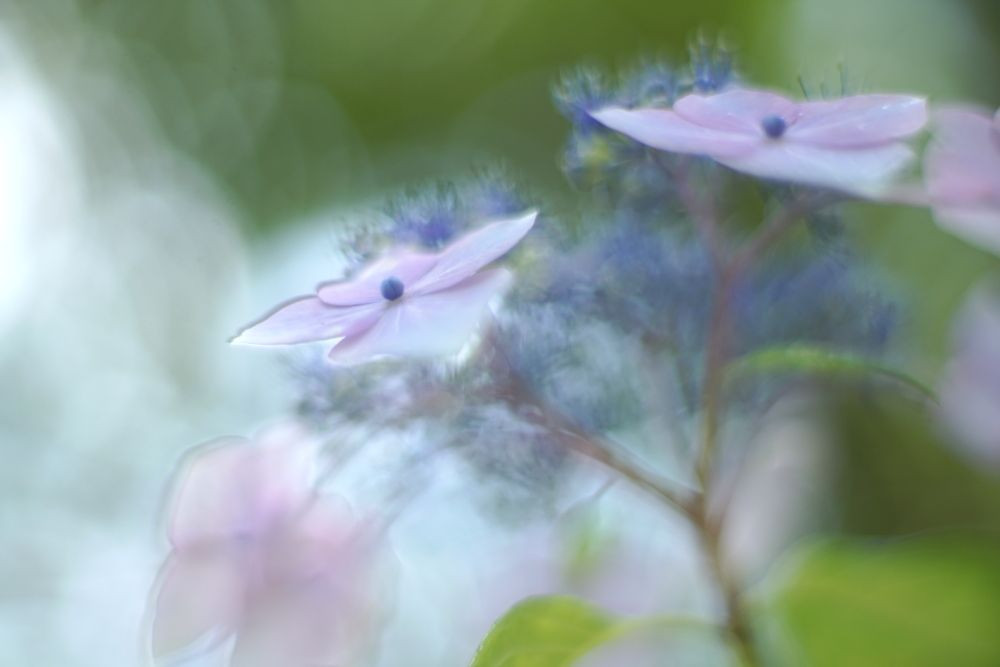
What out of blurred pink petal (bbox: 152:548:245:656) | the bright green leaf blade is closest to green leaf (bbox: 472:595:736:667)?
the bright green leaf blade

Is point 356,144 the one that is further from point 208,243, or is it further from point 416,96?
point 208,243

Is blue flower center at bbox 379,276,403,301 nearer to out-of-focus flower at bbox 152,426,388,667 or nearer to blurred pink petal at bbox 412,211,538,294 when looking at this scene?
blurred pink petal at bbox 412,211,538,294

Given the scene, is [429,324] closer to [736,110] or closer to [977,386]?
[736,110]

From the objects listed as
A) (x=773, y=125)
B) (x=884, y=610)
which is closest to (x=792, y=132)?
(x=773, y=125)

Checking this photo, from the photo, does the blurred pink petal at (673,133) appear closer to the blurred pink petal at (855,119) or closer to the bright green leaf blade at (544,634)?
the blurred pink petal at (855,119)

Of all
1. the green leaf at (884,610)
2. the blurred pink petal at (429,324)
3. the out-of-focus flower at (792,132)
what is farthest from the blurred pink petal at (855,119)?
the green leaf at (884,610)

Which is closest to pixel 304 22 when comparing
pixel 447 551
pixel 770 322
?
pixel 447 551
